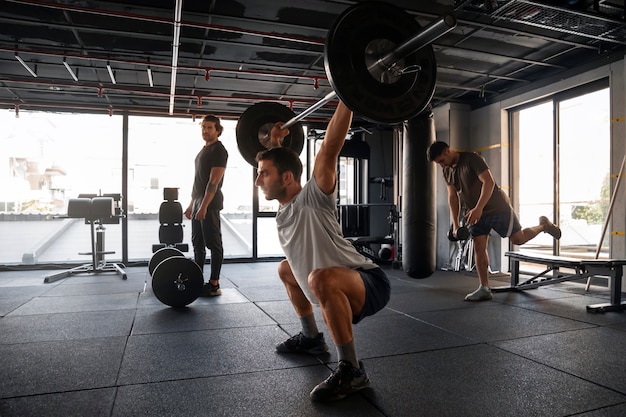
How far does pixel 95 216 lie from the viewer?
15.3ft

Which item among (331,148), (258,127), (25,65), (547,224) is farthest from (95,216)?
(547,224)

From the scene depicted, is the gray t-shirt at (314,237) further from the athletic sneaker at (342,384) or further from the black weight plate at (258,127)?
the black weight plate at (258,127)

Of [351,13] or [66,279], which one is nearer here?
[351,13]

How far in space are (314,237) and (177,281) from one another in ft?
5.45

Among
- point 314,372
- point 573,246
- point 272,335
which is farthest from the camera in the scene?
point 573,246

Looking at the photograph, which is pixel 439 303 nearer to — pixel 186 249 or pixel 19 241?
pixel 186 249

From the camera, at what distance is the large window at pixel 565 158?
14.6ft

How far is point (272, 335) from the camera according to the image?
2307 millimetres

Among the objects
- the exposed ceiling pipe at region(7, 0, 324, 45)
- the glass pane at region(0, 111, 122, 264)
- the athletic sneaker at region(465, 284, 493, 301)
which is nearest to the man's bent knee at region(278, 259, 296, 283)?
the athletic sneaker at region(465, 284, 493, 301)

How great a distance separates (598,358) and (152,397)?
1.88 m

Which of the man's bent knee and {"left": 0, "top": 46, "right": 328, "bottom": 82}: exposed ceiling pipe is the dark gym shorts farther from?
{"left": 0, "top": 46, "right": 328, "bottom": 82}: exposed ceiling pipe

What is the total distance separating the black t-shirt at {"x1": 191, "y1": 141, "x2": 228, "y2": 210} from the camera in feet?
10.8

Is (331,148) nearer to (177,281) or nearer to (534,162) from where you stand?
(177,281)

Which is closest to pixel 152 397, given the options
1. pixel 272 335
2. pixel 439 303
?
pixel 272 335
